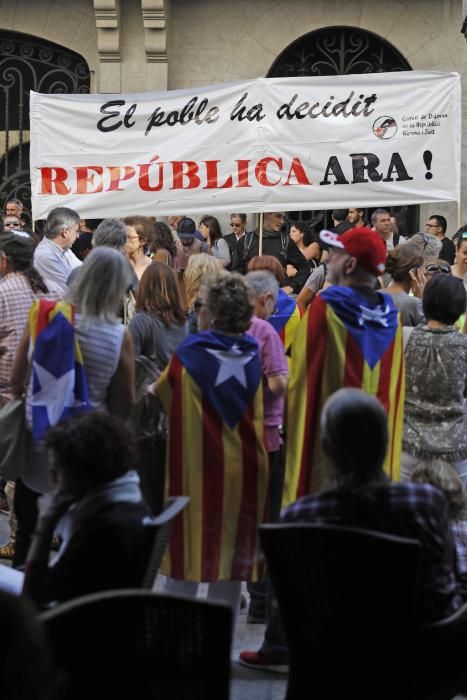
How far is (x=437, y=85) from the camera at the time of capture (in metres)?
10.6

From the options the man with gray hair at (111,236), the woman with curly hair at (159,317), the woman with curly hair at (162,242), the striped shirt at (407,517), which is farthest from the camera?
the woman with curly hair at (162,242)

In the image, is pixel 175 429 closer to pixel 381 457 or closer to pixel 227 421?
pixel 227 421

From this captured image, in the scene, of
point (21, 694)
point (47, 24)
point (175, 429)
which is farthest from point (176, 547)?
point (47, 24)

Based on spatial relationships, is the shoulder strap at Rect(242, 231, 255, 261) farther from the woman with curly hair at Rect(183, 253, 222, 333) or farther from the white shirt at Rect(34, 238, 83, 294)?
the woman with curly hair at Rect(183, 253, 222, 333)

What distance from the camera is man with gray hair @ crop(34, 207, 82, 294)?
8750mm

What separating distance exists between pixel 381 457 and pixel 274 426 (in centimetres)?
212

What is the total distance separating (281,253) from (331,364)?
5.88 metres

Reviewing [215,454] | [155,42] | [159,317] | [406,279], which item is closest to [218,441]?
[215,454]

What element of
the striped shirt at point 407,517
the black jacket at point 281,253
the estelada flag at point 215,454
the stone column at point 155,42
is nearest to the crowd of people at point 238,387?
the estelada flag at point 215,454

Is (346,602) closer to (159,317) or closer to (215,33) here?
(159,317)

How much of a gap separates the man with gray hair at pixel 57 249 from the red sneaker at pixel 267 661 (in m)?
3.62

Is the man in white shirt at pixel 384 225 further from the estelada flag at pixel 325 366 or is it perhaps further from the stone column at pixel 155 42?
the stone column at pixel 155 42

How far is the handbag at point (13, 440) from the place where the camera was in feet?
19.2

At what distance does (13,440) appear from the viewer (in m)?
5.88
